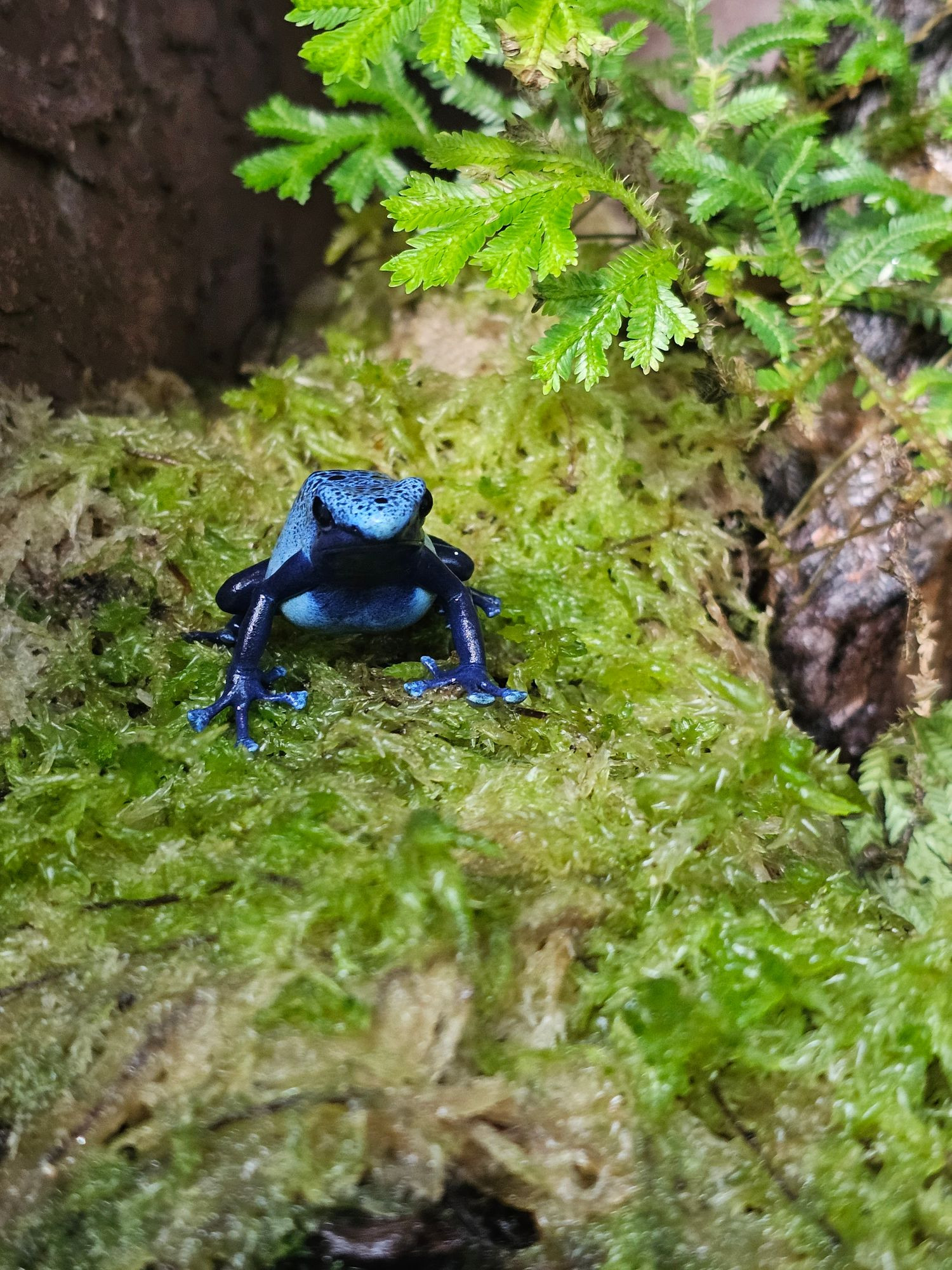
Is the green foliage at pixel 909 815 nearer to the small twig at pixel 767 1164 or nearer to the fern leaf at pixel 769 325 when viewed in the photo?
the fern leaf at pixel 769 325

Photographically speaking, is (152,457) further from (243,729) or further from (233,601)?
(243,729)

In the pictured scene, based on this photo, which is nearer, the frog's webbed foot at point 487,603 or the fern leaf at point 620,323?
the fern leaf at point 620,323

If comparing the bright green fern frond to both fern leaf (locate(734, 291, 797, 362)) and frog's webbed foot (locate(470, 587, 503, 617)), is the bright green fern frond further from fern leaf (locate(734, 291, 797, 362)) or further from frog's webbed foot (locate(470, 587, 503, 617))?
frog's webbed foot (locate(470, 587, 503, 617))

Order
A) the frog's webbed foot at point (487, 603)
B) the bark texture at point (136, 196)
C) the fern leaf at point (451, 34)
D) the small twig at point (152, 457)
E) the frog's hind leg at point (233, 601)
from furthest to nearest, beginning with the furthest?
the small twig at point (152, 457)
the bark texture at point (136, 196)
the frog's webbed foot at point (487, 603)
the frog's hind leg at point (233, 601)
the fern leaf at point (451, 34)

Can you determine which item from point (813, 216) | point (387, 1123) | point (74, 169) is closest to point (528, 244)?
point (813, 216)

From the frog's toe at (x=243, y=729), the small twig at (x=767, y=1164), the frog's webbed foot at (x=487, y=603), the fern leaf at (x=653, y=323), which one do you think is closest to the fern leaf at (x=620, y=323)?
the fern leaf at (x=653, y=323)

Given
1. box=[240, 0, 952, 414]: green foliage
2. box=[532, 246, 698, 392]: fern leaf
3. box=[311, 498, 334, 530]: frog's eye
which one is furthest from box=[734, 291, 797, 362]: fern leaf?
box=[311, 498, 334, 530]: frog's eye

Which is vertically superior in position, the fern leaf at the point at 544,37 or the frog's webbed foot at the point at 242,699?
the fern leaf at the point at 544,37

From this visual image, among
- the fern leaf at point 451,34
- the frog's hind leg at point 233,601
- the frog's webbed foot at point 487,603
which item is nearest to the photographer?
the fern leaf at point 451,34
